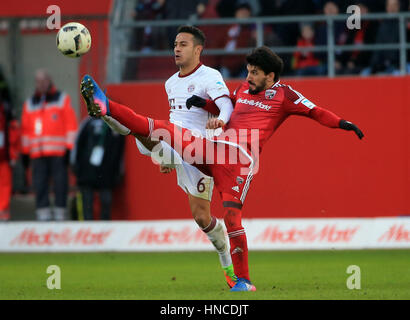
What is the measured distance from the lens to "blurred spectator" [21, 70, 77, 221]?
1568 centimetres

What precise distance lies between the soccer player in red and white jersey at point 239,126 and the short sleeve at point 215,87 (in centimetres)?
12

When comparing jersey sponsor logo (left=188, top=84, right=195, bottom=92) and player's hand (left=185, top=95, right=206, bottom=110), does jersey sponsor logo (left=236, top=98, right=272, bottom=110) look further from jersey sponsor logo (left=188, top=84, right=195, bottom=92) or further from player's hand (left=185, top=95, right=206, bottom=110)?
jersey sponsor logo (left=188, top=84, right=195, bottom=92)

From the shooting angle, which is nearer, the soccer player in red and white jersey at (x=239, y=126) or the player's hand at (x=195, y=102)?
the soccer player in red and white jersey at (x=239, y=126)

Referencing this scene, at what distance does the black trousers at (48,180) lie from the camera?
15.7 metres

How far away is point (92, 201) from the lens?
1545 cm

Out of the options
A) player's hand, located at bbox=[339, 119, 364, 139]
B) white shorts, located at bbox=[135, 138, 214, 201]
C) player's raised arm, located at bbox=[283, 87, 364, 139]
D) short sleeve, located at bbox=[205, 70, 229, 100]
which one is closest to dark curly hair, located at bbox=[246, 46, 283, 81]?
player's raised arm, located at bbox=[283, 87, 364, 139]

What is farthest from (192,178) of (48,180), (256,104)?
(48,180)

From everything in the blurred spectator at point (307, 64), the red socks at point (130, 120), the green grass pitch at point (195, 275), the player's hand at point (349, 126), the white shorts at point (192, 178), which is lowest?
the green grass pitch at point (195, 275)

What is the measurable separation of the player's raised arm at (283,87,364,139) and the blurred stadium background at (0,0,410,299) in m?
5.44

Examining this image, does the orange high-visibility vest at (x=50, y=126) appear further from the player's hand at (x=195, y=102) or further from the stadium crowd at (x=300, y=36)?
the player's hand at (x=195, y=102)

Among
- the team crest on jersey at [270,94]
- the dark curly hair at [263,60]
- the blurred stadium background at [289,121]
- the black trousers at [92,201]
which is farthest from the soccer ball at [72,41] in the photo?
the black trousers at [92,201]

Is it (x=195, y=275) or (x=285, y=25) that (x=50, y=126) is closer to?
(x=285, y=25)
